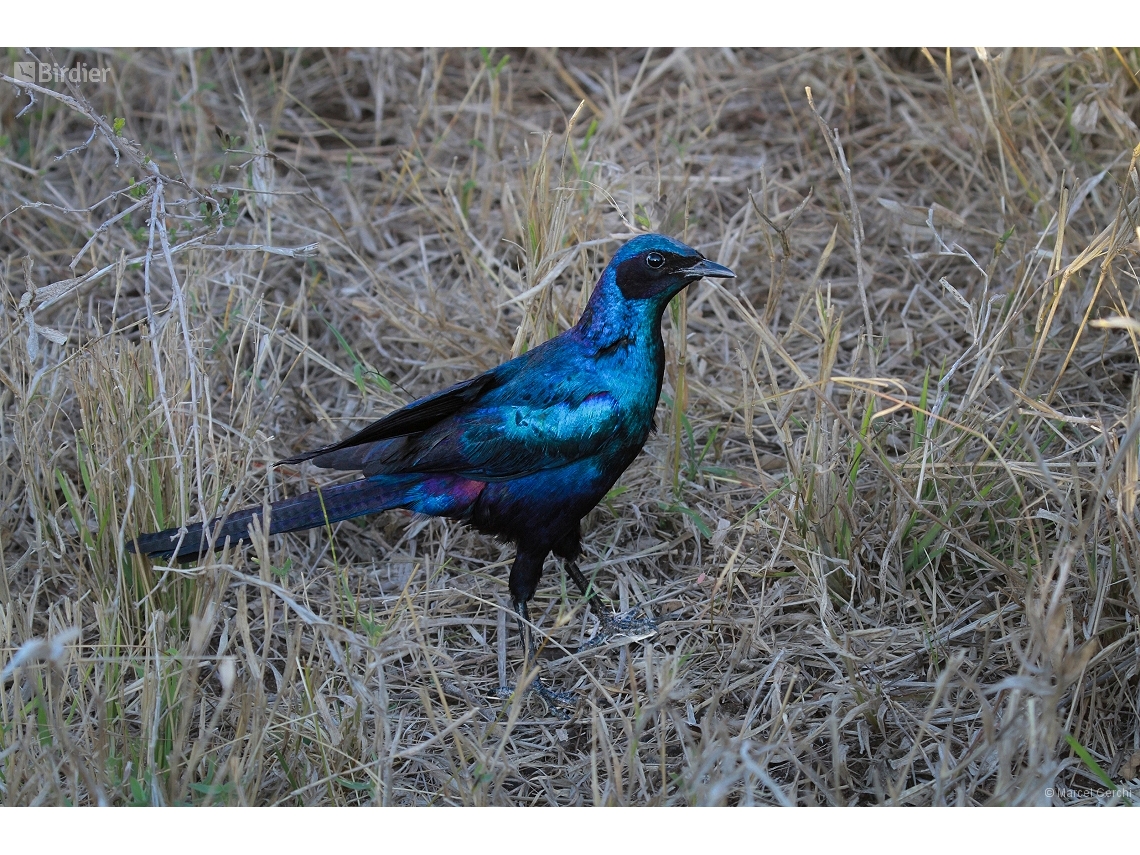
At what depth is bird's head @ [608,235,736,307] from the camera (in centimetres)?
315

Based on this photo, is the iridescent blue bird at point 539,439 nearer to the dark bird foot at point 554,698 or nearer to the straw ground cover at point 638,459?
the dark bird foot at point 554,698

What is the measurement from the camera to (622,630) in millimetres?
3305

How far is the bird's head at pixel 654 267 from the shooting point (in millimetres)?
3148

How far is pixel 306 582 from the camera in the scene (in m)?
3.44

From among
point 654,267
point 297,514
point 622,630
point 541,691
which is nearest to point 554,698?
point 541,691

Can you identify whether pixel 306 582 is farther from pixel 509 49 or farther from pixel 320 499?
pixel 509 49

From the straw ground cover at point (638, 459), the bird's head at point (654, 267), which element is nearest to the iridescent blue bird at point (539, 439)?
the bird's head at point (654, 267)

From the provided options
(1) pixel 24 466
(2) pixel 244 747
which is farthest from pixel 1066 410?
(1) pixel 24 466

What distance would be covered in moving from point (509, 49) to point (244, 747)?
3.90 meters

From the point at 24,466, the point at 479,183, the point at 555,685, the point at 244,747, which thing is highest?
the point at 479,183

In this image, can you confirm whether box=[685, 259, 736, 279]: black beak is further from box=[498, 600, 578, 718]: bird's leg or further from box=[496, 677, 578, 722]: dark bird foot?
box=[496, 677, 578, 722]: dark bird foot

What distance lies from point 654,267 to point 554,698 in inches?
52.4

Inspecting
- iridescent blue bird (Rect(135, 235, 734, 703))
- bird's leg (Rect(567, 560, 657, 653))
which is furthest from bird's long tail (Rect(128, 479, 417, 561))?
bird's leg (Rect(567, 560, 657, 653))

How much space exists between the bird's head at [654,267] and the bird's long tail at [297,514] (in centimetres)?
91
